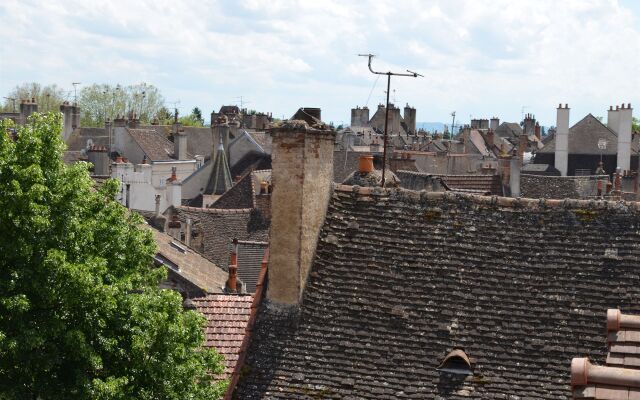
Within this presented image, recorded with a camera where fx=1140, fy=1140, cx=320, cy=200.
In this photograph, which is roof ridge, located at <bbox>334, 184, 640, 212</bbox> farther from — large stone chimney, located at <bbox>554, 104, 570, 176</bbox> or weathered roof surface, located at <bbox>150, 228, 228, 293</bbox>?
large stone chimney, located at <bbox>554, 104, 570, 176</bbox>

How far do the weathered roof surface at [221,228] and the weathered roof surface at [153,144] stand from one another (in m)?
29.8

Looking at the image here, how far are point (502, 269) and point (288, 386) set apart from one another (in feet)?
12.7

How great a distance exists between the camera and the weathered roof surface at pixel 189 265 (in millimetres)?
28500

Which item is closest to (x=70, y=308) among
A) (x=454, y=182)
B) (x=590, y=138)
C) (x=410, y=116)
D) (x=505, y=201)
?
(x=505, y=201)

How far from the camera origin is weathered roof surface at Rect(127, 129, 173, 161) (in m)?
72.8

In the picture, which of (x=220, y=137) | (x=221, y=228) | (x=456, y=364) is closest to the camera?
(x=456, y=364)

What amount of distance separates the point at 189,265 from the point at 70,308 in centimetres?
1343

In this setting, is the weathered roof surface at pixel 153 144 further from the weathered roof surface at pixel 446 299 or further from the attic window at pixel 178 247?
the weathered roof surface at pixel 446 299

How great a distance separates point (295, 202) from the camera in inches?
694

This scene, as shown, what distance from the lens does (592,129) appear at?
7031 centimetres

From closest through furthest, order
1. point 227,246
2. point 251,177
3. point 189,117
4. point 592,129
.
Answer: point 227,246
point 251,177
point 592,129
point 189,117

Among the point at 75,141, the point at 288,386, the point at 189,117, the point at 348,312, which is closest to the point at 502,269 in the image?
the point at 348,312

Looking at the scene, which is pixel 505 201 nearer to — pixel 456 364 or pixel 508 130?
pixel 456 364

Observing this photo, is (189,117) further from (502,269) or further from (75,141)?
(502,269)
